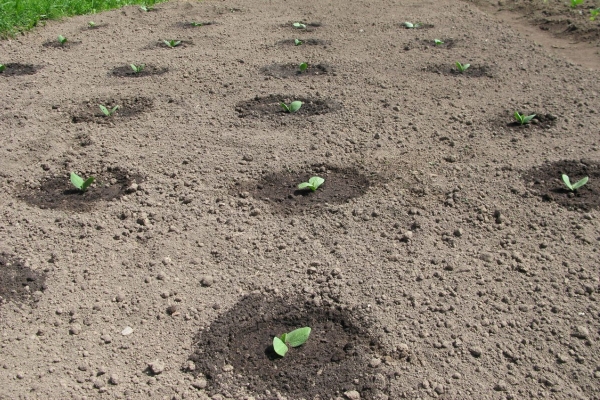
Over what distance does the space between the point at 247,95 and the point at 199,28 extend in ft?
8.65

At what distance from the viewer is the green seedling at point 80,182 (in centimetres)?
372

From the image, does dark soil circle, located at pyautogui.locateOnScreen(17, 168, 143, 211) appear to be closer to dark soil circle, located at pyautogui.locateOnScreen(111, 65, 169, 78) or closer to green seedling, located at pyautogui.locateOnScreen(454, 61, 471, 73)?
dark soil circle, located at pyautogui.locateOnScreen(111, 65, 169, 78)

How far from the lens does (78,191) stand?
12.5 ft

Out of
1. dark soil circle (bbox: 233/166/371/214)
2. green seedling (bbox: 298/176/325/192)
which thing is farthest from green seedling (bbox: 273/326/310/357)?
green seedling (bbox: 298/176/325/192)

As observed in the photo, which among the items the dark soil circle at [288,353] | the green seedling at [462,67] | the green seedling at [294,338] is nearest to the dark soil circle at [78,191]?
the dark soil circle at [288,353]

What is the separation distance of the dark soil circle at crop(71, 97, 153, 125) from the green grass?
287cm

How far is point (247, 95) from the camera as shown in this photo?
5145 mm

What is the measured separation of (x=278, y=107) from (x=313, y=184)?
1.46m

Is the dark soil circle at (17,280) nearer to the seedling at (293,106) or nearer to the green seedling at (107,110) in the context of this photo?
the green seedling at (107,110)

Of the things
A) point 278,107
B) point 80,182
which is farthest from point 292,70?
point 80,182

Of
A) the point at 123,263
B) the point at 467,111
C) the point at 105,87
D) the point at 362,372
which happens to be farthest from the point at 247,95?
the point at 362,372

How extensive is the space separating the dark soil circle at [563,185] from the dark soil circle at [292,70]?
2494 millimetres

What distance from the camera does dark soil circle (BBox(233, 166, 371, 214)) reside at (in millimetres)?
3613

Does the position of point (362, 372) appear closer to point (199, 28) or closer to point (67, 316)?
point (67, 316)
